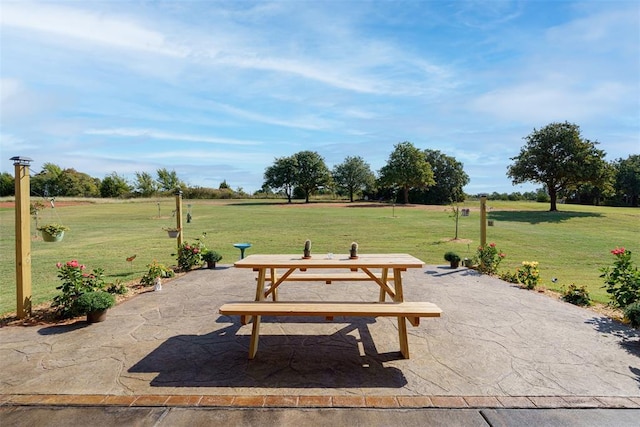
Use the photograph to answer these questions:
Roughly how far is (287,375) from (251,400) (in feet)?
1.59

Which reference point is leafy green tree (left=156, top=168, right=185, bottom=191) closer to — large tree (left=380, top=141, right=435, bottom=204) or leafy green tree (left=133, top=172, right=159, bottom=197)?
leafy green tree (left=133, top=172, right=159, bottom=197)

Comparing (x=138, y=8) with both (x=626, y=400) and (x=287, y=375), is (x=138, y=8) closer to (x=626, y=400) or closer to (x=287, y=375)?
(x=287, y=375)

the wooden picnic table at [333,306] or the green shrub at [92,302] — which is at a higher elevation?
the wooden picnic table at [333,306]

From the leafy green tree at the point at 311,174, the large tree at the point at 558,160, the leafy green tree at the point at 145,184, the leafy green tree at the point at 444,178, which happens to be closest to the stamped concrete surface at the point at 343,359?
the large tree at the point at 558,160

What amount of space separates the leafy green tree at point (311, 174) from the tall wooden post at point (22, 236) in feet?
169

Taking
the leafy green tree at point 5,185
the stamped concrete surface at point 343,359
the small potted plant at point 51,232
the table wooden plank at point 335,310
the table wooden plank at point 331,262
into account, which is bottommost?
the stamped concrete surface at point 343,359

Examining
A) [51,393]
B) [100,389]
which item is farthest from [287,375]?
[51,393]

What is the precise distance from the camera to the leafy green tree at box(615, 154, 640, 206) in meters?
45.7

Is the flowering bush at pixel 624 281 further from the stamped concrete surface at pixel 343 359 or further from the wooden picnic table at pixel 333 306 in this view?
the wooden picnic table at pixel 333 306

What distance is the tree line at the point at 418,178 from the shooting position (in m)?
29.0

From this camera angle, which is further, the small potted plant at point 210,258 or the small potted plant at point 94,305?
the small potted plant at point 210,258

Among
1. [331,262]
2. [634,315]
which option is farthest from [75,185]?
[634,315]

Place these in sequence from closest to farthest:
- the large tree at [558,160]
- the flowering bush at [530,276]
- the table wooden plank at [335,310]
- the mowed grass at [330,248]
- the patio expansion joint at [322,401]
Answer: the patio expansion joint at [322,401] → the table wooden plank at [335,310] → the flowering bush at [530,276] → the mowed grass at [330,248] → the large tree at [558,160]

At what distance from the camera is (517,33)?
25.0 ft
